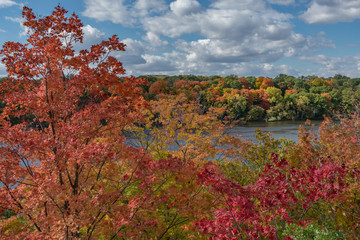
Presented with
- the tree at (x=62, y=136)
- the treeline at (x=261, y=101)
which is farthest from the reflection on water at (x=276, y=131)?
the tree at (x=62, y=136)

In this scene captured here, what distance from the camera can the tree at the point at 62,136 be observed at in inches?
180

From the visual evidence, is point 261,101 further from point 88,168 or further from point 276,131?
point 88,168

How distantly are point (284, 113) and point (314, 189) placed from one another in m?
50.0

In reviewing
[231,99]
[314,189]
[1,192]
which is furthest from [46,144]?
[231,99]

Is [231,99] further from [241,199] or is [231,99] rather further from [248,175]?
[241,199]

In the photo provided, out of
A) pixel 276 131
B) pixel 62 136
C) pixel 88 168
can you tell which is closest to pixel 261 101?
pixel 276 131

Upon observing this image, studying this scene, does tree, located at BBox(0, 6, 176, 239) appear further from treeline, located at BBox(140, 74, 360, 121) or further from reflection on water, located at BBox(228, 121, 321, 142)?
treeline, located at BBox(140, 74, 360, 121)

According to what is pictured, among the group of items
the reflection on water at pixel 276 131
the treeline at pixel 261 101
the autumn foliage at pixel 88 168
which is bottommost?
the reflection on water at pixel 276 131

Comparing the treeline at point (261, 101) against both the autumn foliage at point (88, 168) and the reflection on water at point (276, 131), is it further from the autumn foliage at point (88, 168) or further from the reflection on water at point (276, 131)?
the autumn foliage at point (88, 168)

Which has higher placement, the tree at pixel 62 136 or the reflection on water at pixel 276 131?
the tree at pixel 62 136

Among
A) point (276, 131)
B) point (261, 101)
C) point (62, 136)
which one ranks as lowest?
point (276, 131)

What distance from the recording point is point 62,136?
189 inches

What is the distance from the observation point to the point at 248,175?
1042 centimetres

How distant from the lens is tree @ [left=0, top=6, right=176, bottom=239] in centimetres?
458
